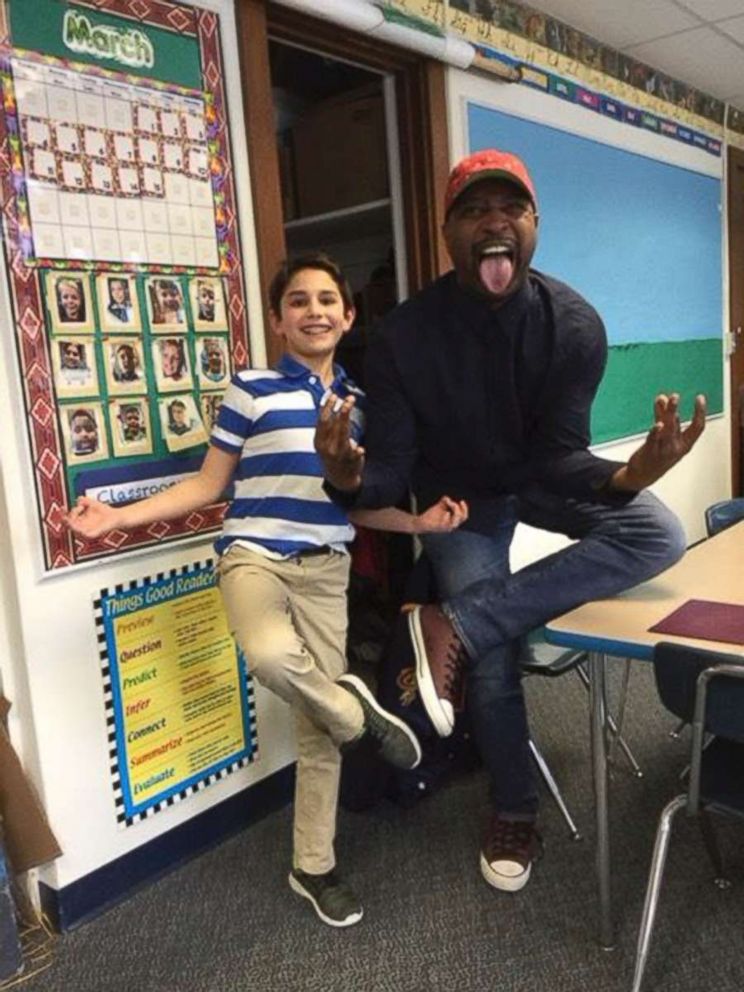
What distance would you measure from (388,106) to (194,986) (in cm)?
264

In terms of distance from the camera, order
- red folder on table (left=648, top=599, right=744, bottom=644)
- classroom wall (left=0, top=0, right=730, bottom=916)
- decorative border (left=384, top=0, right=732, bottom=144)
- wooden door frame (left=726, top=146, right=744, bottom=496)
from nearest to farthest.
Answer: red folder on table (left=648, top=599, right=744, bottom=644) → classroom wall (left=0, top=0, right=730, bottom=916) → decorative border (left=384, top=0, right=732, bottom=144) → wooden door frame (left=726, top=146, right=744, bottom=496)

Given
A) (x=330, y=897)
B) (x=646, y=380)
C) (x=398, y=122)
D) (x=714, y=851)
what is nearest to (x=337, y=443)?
(x=330, y=897)

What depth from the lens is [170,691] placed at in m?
2.14

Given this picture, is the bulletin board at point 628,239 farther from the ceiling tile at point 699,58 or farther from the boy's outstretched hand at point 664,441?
the boy's outstretched hand at point 664,441

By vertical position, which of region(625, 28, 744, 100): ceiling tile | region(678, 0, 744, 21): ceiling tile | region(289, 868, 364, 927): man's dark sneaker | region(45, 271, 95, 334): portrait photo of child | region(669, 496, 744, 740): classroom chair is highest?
region(625, 28, 744, 100): ceiling tile

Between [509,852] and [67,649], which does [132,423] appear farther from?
[509,852]

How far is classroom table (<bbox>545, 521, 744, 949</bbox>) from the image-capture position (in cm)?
154

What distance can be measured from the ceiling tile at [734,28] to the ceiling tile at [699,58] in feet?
0.14

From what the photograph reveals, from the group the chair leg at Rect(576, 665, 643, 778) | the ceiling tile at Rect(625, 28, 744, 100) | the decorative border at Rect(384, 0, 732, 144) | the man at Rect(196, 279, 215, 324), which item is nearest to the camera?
the man at Rect(196, 279, 215, 324)

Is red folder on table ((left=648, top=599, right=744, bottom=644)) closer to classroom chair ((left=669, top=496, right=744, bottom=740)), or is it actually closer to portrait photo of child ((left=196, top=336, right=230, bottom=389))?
classroom chair ((left=669, top=496, right=744, bottom=740))

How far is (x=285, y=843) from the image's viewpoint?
2.25m

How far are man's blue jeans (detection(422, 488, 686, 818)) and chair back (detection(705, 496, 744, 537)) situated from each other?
82cm

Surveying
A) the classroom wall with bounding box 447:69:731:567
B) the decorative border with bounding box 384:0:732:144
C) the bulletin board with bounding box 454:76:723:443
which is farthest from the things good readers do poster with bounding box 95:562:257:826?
A: the bulletin board with bounding box 454:76:723:443

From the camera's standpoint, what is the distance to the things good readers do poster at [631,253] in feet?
11.3
